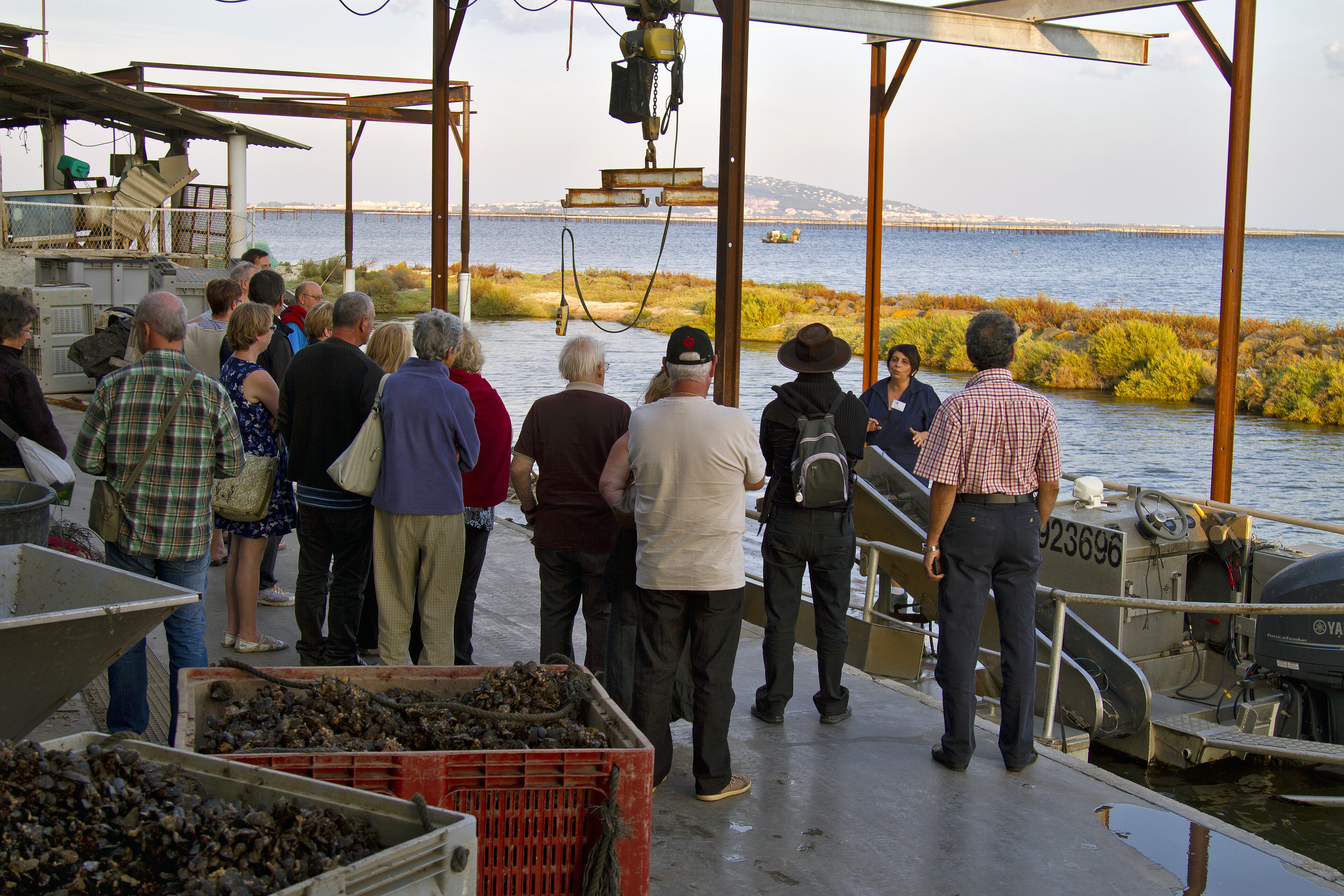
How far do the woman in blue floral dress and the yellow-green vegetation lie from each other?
1559cm

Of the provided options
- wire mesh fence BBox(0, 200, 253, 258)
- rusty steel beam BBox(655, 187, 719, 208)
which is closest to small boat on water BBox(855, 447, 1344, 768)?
rusty steel beam BBox(655, 187, 719, 208)

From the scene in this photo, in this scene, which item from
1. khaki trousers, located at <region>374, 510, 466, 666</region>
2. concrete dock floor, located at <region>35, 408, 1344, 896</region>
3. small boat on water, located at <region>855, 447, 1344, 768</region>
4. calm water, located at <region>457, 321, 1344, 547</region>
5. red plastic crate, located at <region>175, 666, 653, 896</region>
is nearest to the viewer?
red plastic crate, located at <region>175, 666, 653, 896</region>

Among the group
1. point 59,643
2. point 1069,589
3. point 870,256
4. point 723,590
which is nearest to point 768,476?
point 723,590

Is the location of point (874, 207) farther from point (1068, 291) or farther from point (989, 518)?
point (1068, 291)

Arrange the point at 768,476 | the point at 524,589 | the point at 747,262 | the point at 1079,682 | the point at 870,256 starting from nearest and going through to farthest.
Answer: the point at 768,476 < the point at 1079,682 < the point at 524,589 < the point at 870,256 < the point at 747,262

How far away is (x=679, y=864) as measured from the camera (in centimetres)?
356

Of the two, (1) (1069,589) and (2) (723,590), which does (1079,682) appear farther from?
(2) (723,590)

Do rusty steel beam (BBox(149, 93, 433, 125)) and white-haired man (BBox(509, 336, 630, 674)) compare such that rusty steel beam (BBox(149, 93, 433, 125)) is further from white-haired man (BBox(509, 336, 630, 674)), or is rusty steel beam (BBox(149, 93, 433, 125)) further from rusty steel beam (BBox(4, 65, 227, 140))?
white-haired man (BBox(509, 336, 630, 674))

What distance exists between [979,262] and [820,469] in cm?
11765

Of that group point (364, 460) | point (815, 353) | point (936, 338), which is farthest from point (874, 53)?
point (936, 338)

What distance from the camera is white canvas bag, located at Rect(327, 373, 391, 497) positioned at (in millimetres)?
4469

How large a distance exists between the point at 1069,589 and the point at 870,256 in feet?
14.3

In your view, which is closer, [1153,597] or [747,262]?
[1153,597]

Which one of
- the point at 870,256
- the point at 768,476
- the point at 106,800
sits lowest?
the point at 106,800
